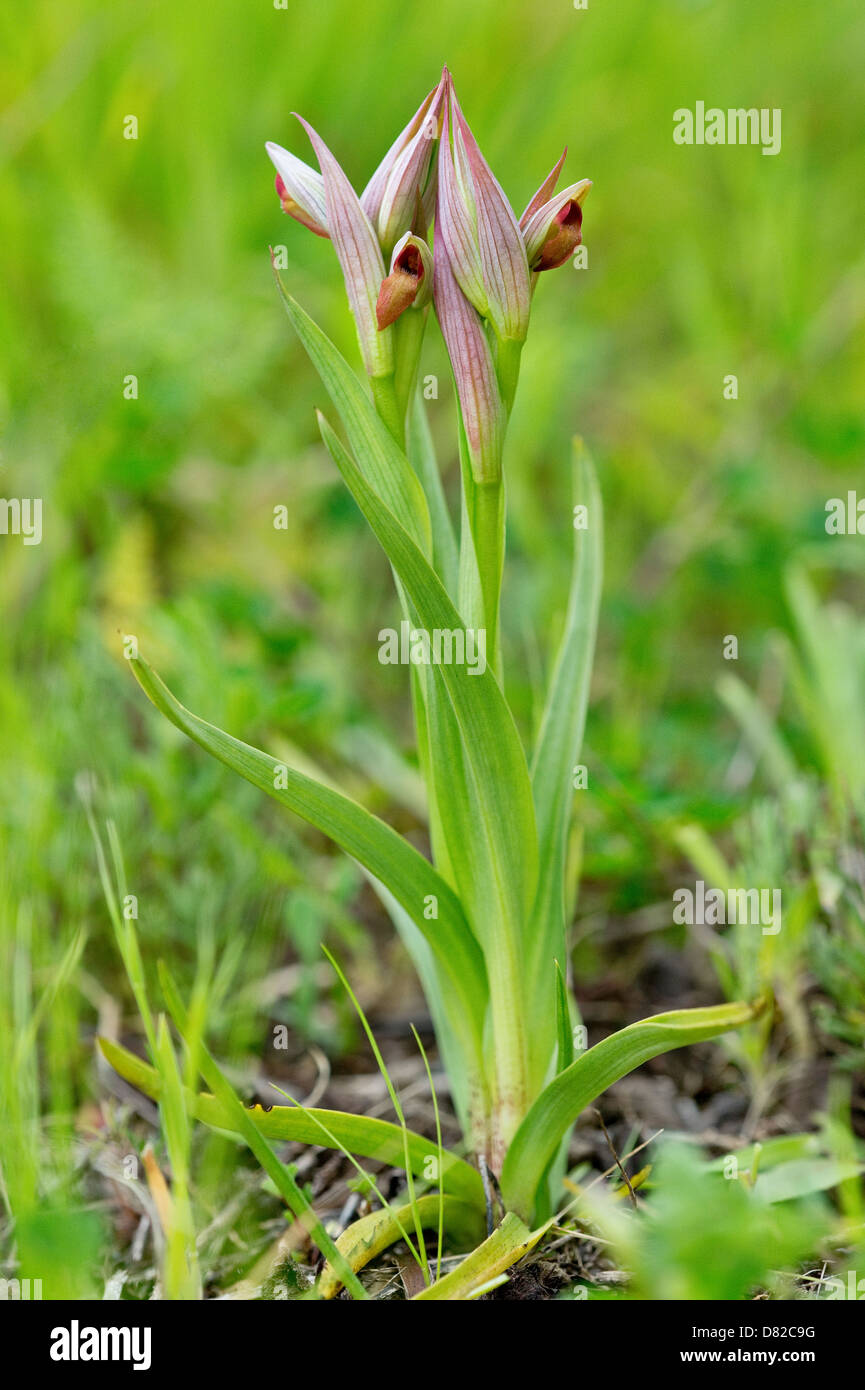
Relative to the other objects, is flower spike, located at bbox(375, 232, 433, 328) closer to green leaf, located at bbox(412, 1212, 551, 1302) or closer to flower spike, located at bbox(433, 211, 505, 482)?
flower spike, located at bbox(433, 211, 505, 482)

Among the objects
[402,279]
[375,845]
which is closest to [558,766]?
[375,845]

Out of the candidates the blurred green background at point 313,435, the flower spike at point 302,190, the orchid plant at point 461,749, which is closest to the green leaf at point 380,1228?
the orchid plant at point 461,749

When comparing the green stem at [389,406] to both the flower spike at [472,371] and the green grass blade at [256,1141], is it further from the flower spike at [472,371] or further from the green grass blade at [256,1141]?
the green grass blade at [256,1141]

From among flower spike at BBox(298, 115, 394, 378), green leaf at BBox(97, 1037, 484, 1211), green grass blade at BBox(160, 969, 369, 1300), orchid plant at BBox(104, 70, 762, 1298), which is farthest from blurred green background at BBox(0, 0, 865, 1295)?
flower spike at BBox(298, 115, 394, 378)

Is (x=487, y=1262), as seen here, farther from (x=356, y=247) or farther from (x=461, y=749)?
(x=356, y=247)

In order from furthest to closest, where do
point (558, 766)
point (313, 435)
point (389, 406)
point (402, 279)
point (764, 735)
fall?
point (313, 435) < point (764, 735) < point (558, 766) < point (389, 406) < point (402, 279)

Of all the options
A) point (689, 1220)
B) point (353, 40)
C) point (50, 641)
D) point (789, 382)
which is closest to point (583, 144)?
point (353, 40)

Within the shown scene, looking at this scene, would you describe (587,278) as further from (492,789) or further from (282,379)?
(492,789)

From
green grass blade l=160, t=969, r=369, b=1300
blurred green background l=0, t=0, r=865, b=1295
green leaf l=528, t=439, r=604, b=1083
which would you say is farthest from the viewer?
blurred green background l=0, t=0, r=865, b=1295
